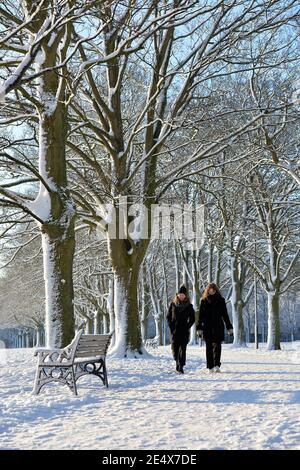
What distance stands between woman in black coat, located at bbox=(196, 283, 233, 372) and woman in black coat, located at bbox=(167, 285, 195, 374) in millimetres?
277

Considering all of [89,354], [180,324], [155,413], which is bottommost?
[155,413]

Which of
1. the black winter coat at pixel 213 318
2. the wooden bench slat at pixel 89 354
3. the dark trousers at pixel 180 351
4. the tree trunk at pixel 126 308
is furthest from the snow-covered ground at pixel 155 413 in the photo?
the tree trunk at pixel 126 308

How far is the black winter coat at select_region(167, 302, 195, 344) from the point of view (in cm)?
1203

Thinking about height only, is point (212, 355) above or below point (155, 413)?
above

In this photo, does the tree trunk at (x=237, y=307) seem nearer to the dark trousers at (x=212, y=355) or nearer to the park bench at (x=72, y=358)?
the dark trousers at (x=212, y=355)

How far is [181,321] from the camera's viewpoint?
476 inches

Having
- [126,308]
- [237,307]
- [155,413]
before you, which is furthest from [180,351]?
[237,307]

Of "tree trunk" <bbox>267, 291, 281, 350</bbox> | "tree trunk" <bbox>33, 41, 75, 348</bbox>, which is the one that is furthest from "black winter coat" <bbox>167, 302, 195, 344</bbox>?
"tree trunk" <bbox>267, 291, 281, 350</bbox>

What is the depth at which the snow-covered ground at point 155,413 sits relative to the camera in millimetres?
5246

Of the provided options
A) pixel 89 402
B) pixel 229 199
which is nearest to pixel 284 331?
pixel 229 199

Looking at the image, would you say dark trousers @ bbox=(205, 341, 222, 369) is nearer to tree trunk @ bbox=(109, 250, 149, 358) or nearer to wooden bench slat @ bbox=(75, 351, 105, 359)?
wooden bench slat @ bbox=(75, 351, 105, 359)

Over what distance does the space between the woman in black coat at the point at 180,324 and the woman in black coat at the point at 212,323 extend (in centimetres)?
28

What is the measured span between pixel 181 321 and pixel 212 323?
2.20ft

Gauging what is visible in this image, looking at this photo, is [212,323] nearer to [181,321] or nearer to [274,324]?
[181,321]
